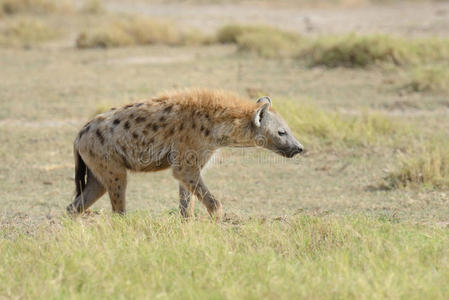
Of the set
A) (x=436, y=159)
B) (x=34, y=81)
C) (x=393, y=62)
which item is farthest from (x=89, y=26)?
(x=436, y=159)

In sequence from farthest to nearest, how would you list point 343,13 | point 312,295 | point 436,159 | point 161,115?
point 343,13
point 436,159
point 161,115
point 312,295

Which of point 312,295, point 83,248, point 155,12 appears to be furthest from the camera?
point 155,12

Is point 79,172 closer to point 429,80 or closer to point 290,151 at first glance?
point 290,151

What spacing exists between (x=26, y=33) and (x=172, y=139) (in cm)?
1517

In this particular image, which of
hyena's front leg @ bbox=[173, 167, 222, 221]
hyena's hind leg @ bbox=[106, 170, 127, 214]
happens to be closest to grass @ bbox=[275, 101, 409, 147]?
hyena's front leg @ bbox=[173, 167, 222, 221]

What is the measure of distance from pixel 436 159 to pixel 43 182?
421 cm

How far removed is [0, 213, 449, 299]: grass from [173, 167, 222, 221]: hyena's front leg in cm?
15

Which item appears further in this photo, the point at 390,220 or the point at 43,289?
the point at 390,220

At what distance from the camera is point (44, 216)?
7.11 metres

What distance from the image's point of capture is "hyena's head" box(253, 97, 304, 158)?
6.42m

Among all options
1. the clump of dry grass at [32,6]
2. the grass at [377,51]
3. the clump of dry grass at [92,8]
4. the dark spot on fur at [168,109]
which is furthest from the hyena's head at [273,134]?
the clump of dry grass at [92,8]

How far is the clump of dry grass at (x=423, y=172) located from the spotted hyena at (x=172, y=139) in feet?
6.68

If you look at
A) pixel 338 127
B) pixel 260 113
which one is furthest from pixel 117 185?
pixel 338 127

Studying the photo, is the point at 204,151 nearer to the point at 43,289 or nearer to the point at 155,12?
the point at 43,289
